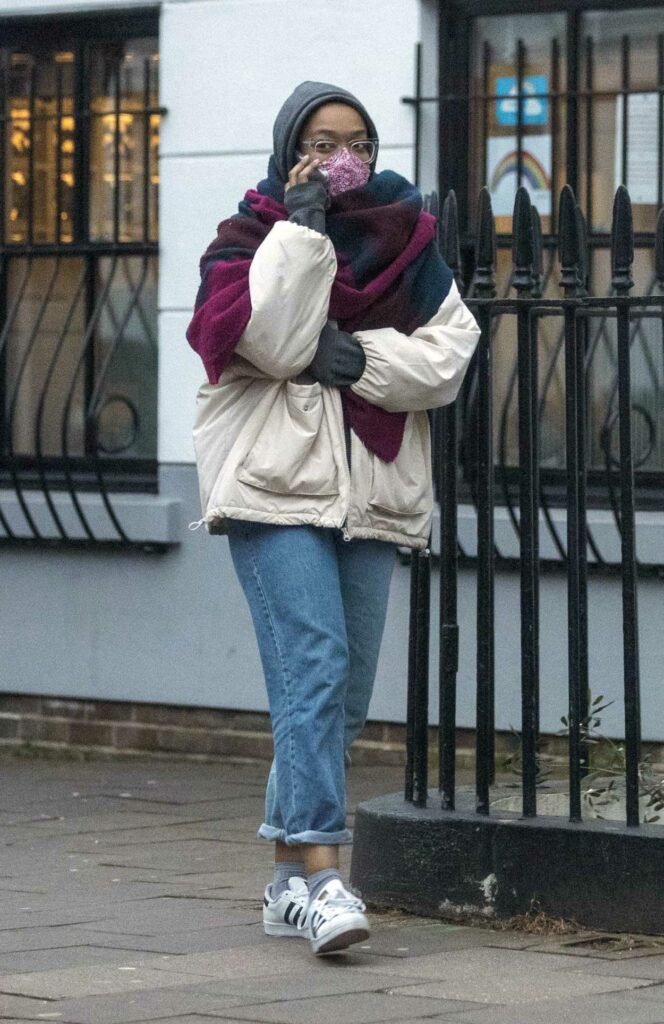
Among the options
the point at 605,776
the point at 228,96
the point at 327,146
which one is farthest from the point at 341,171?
the point at 228,96

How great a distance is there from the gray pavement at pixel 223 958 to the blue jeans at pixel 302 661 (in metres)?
0.33

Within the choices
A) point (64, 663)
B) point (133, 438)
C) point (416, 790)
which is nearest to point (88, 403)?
point (133, 438)

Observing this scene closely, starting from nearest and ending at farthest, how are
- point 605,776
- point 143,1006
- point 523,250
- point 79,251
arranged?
point 143,1006 → point 523,250 → point 605,776 → point 79,251

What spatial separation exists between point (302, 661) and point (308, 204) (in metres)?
0.99

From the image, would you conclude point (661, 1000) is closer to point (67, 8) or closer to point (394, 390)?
point (394, 390)

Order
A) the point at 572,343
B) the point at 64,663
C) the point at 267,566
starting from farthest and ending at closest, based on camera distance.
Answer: the point at 64,663, the point at 572,343, the point at 267,566

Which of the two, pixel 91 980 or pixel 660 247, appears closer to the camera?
pixel 91 980

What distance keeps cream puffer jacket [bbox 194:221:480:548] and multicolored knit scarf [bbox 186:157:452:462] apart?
0.04 meters

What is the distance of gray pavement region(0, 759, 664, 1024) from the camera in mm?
4137

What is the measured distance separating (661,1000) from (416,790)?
119cm

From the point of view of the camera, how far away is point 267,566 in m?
4.74

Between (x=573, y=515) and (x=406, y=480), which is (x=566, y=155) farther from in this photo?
(x=406, y=480)

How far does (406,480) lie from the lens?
16.0ft

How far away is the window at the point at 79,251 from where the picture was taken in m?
8.81
